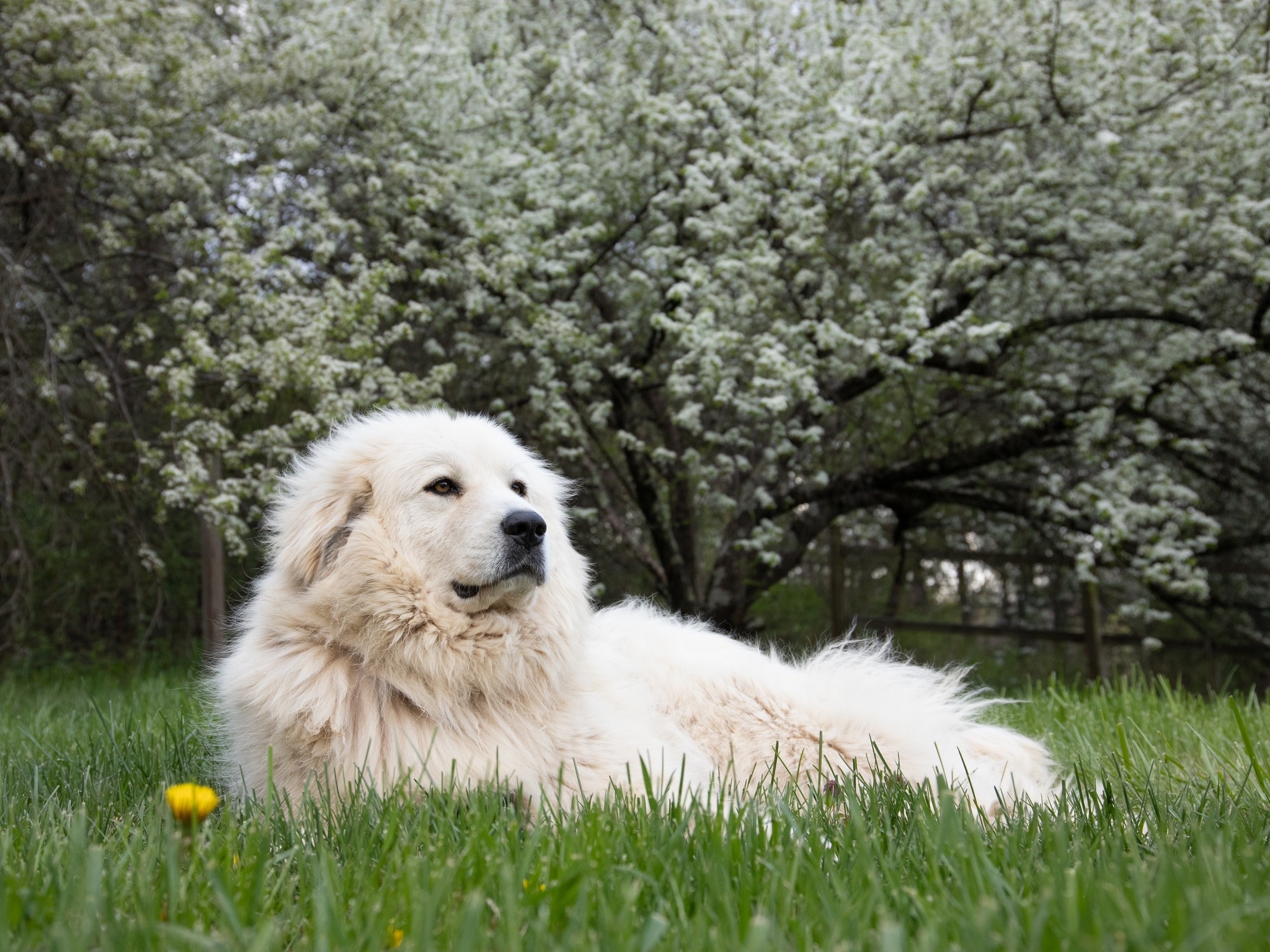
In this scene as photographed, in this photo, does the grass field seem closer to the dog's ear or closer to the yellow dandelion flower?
the yellow dandelion flower

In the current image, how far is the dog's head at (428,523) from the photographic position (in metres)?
2.64

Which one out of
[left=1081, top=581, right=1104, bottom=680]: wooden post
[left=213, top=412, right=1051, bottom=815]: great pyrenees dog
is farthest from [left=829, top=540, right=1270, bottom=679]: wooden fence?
[left=213, top=412, right=1051, bottom=815]: great pyrenees dog

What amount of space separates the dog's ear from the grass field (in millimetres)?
630

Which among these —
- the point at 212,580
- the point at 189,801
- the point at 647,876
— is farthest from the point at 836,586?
the point at 189,801

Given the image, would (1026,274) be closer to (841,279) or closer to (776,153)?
(841,279)

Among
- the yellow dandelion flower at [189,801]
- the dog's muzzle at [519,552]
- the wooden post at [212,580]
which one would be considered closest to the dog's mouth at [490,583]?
the dog's muzzle at [519,552]

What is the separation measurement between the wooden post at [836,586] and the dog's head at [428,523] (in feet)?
23.5

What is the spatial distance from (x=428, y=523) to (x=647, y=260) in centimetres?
534

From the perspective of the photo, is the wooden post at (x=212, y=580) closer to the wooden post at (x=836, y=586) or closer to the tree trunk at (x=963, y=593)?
the wooden post at (x=836, y=586)

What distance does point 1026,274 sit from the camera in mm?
8242

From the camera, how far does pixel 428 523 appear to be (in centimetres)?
272

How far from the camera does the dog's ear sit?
106 inches

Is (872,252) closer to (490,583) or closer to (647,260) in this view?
(647,260)

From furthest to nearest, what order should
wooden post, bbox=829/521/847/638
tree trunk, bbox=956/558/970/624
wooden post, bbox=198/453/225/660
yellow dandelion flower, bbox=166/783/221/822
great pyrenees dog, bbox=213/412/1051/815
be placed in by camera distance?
tree trunk, bbox=956/558/970/624, wooden post, bbox=829/521/847/638, wooden post, bbox=198/453/225/660, great pyrenees dog, bbox=213/412/1051/815, yellow dandelion flower, bbox=166/783/221/822
